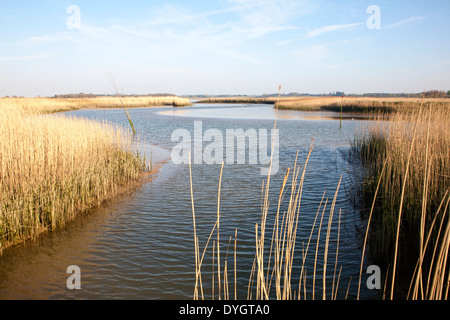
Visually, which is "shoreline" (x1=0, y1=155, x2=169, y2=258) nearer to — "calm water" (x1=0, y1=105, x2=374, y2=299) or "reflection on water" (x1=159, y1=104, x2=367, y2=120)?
"calm water" (x1=0, y1=105, x2=374, y2=299)

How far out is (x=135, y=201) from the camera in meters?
7.39

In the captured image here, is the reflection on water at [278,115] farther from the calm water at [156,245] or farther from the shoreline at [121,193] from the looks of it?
the calm water at [156,245]

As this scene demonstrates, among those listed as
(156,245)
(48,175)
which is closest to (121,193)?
(48,175)

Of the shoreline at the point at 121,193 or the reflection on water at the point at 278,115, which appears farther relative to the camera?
the reflection on water at the point at 278,115

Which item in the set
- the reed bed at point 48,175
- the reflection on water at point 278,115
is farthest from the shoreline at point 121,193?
the reflection on water at point 278,115

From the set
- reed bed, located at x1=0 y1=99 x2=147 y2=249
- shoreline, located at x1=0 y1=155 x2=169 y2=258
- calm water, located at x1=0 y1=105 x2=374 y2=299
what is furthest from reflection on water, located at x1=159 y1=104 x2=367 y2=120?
reed bed, located at x1=0 y1=99 x2=147 y2=249

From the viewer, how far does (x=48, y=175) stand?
604 centimetres

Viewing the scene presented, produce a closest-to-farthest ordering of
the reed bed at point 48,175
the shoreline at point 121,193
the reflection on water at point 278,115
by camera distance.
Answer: the shoreline at point 121,193 → the reed bed at point 48,175 → the reflection on water at point 278,115

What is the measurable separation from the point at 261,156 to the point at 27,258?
30.6 ft

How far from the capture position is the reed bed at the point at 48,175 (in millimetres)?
5078

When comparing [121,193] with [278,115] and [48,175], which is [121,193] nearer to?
[48,175]

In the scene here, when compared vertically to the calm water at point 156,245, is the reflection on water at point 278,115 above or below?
above
